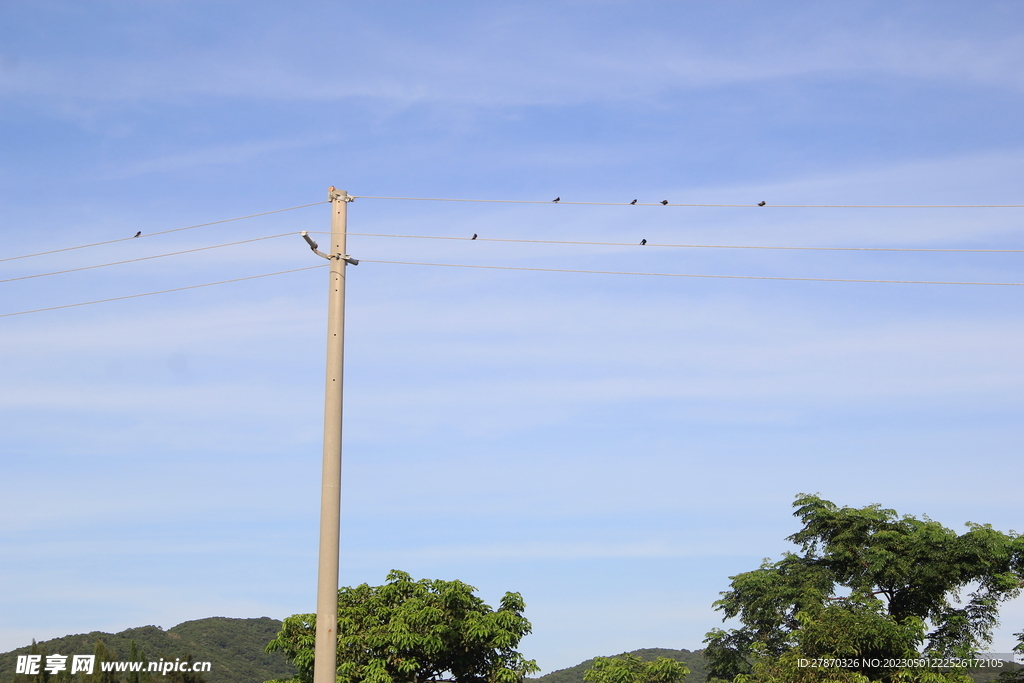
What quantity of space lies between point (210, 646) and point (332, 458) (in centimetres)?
7213

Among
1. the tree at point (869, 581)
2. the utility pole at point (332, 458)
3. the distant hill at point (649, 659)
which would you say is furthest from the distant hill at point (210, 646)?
the utility pole at point (332, 458)

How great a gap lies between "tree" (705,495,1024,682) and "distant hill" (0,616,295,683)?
35299 mm

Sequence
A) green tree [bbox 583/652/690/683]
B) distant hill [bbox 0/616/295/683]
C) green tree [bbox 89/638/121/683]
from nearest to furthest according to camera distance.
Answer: green tree [bbox 583/652/690/683]
green tree [bbox 89/638/121/683]
distant hill [bbox 0/616/295/683]

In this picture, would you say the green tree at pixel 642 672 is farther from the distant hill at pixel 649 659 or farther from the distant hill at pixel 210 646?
the distant hill at pixel 210 646

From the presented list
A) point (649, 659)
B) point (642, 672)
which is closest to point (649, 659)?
point (649, 659)

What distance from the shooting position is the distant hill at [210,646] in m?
65.4

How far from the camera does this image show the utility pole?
1127 cm

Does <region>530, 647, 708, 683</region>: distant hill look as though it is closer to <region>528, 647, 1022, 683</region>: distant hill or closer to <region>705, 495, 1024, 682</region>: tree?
<region>528, 647, 1022, 683</region>: distant hill

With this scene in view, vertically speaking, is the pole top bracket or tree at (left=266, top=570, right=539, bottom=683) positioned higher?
the pole top bracket

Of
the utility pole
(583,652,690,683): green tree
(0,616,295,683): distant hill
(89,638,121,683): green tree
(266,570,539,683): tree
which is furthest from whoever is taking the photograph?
Answer: (0,616,295,683): distant hill

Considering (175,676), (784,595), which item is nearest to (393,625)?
(175,676)

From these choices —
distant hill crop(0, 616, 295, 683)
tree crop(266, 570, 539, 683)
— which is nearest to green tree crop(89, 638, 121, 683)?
tree crop(266, 570, 539, 683)

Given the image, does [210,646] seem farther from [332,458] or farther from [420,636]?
[332,458]

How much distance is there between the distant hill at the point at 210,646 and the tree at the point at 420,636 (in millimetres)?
39731
